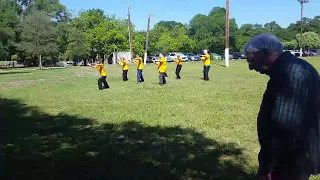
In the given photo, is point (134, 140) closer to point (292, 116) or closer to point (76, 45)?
point (292, 116)

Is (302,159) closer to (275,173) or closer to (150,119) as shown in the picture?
(275,173)

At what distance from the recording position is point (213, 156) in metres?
6.32

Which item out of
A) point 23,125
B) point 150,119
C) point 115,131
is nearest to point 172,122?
point 150,119

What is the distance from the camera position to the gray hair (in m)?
2.92

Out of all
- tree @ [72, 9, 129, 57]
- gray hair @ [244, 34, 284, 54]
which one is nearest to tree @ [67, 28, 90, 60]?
tree @ [72, 9, 129, 57]

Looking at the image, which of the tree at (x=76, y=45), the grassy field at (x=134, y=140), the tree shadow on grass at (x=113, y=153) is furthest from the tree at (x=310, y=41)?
the tree shadow on grass at (x=113, y=153)

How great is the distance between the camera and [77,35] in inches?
2899

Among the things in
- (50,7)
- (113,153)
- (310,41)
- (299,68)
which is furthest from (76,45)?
(299,68)

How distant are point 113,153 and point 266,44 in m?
4.36

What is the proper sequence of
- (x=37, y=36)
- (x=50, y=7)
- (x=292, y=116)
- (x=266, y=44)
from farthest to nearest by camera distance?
1. (x=50, y=7)
2. (x=37, y=36)
3. (x=266, y=44)
4. (x=292, y=116)

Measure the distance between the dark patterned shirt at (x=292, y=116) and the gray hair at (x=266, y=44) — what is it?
0.08 meters

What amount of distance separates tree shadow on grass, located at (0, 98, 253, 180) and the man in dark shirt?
8.01 feet

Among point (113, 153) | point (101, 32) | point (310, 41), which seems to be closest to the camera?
point (113, 153)

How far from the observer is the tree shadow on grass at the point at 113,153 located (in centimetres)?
556
